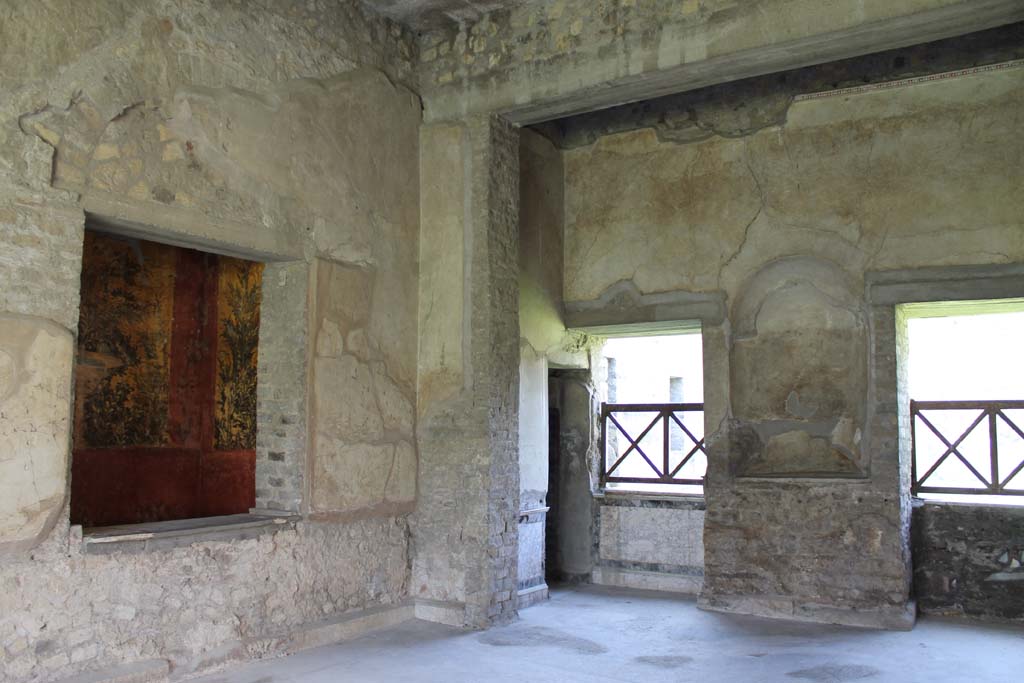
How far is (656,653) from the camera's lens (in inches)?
187

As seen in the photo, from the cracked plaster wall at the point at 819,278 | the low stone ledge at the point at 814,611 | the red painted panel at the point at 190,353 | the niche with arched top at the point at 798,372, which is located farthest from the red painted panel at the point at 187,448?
the niche with arched top at the point at 798,372

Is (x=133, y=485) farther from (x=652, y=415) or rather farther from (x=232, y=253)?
(x=652, y=415)

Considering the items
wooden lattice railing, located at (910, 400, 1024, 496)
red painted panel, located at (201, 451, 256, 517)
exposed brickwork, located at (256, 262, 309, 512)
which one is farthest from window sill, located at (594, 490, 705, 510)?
exposed brickwork, located at (256, 262, 309, 512)

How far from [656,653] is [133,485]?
4017 mm

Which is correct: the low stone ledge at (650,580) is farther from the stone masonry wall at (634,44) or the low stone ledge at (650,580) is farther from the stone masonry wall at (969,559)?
Result: the stone masonry wall at (634,44)

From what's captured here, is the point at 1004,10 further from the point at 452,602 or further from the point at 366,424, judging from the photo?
the point at 452,602

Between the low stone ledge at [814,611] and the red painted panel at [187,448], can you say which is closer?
the low stone ledge at [814,611]

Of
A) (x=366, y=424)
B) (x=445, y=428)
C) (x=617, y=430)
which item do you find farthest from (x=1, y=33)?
(x=617, y=430)

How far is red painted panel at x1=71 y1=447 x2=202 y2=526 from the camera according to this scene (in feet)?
20.1

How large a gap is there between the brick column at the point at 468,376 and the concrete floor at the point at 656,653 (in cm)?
33

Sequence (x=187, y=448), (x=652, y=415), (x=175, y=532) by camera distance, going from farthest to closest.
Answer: (x=652, y=415), (x=187, y=448), (x=175, y=532)

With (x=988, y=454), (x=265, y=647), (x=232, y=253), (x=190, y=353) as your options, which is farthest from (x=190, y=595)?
(x=988, y=454)

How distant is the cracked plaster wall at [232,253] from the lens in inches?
141

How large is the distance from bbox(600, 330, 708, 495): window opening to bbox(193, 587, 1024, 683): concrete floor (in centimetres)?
141
